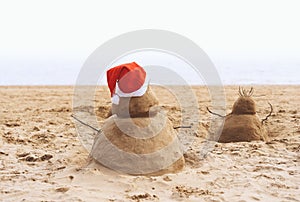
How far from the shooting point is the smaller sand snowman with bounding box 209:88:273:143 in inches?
225

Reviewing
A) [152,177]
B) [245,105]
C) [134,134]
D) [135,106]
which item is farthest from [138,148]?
[245,105]

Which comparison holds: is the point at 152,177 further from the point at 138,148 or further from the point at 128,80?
the point at 128,80

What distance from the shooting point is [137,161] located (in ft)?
13.4

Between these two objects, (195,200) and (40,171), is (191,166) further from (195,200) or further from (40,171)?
(40,171)

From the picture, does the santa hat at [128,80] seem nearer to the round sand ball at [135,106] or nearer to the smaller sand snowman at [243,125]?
the round sand ball at [135,106]

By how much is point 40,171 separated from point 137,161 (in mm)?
1179

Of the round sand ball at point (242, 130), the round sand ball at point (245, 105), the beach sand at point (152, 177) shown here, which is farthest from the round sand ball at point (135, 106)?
the round sand ball at point (245, 105)

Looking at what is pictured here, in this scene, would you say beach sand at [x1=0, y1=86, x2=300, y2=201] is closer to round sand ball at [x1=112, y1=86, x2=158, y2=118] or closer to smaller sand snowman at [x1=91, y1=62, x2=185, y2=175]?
smaller sand snowman at [x1=91, y1=62, x2=185, y2=175]

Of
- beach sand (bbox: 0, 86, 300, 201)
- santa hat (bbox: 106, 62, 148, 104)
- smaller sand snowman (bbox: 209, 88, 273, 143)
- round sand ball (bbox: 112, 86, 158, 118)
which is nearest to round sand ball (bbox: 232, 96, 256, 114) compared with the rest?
smaller sand snowman (bbox: 209, 88, 273, 143)

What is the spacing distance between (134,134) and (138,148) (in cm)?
16

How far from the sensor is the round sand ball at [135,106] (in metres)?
4.23

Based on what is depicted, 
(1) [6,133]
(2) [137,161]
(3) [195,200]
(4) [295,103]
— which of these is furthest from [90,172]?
(4) [295,103]

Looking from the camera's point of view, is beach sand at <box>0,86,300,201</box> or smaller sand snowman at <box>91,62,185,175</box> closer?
beach sand at <box>0,86,300,201</box>

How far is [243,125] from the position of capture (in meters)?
5.79
